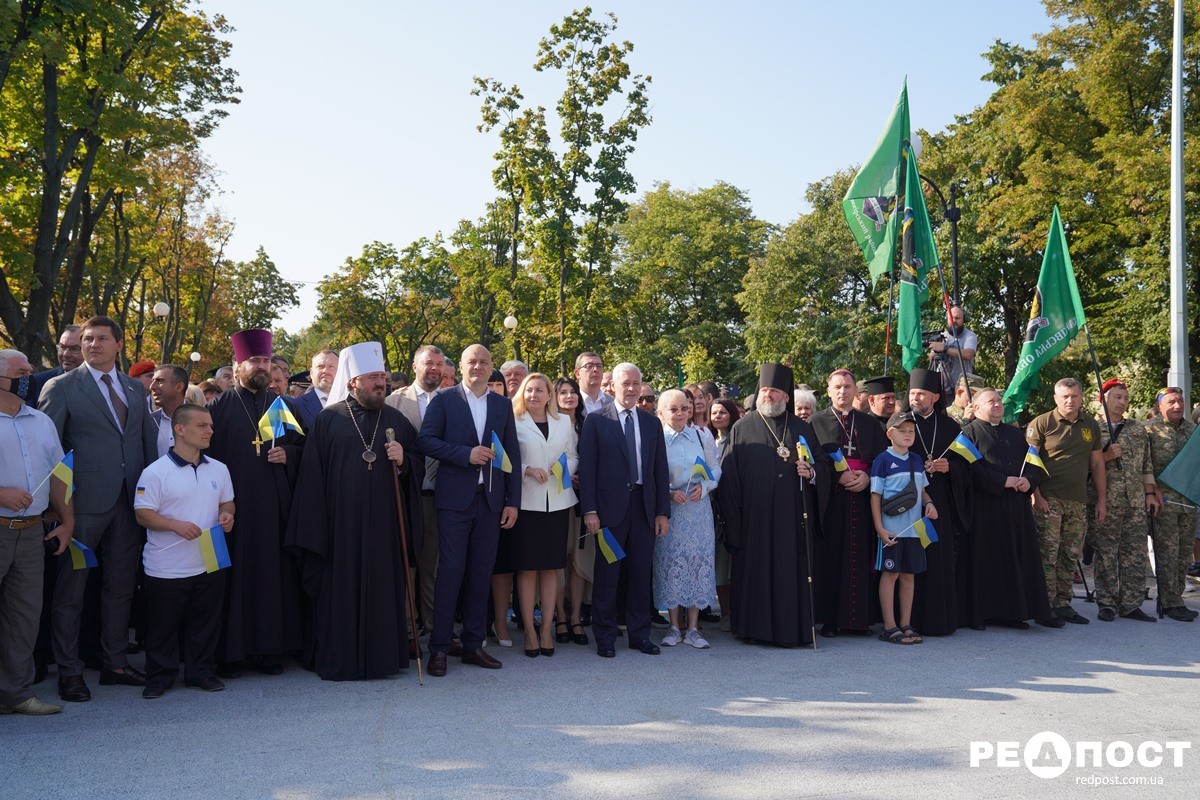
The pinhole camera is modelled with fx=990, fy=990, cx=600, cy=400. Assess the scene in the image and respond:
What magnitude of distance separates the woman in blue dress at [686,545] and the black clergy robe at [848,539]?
103cm

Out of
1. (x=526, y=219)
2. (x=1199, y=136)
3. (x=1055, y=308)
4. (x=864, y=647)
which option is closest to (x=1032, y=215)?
(x=1199, y=136)

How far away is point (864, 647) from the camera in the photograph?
772 centimetres

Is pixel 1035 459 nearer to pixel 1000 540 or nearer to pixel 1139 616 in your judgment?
pixel 1000 540

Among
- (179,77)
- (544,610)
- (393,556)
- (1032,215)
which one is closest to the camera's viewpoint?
(393,556)

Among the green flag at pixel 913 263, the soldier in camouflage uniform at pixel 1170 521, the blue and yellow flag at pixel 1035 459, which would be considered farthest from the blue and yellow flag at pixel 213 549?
the soldier in camouflage uniform at pixel 1170 521

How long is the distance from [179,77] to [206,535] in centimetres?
1805

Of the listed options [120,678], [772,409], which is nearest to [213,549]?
[120,678]

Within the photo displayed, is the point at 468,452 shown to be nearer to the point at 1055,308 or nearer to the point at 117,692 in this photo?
the point at 117,692

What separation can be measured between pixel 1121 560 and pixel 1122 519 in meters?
0.38

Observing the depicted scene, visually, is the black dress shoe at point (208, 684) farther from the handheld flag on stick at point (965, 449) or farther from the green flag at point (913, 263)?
the green flag at point (913, 263)

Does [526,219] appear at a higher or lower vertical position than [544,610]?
higher

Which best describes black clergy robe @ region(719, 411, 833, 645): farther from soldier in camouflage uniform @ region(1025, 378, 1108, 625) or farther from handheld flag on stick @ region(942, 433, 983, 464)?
soldier in camouflage uniform @ region(1025, 378, 1108, 625)

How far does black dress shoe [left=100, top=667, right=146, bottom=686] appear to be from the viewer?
20.9 ft

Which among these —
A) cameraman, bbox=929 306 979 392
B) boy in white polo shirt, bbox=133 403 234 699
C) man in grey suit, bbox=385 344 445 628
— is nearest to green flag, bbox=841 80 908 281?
cameraman, bbox=929 306 979 392
